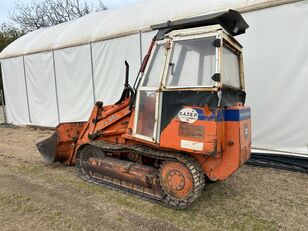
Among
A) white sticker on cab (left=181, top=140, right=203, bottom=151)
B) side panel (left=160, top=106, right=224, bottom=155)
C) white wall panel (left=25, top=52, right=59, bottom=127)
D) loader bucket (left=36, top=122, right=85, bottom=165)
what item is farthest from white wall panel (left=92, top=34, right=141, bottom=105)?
white sticker on cab (left=181, top=140, right=203, bottom=151)

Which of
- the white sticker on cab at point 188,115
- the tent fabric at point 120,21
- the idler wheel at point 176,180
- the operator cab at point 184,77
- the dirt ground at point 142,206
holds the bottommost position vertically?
the dirt ground at point 142,206

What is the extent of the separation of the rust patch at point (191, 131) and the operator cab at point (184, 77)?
0.66ft

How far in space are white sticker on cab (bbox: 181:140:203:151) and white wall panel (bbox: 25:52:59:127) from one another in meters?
7.32

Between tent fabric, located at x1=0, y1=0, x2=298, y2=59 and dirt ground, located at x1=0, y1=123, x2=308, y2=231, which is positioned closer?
dirt ground, located at x1=0, y1=123, x2=308, y2=231

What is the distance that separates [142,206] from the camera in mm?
3729

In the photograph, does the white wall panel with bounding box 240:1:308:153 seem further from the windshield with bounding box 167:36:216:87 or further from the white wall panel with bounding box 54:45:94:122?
the white wall panel with bounding box 54:45:94:122

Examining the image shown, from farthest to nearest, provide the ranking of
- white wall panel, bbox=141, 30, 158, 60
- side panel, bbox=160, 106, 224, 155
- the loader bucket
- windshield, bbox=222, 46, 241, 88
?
white wall panel, bbox=141, 30, 158, 60, the loader bucket, windshield, bbox=222, 46, 241, 88, side panel, bbox=160, 106, 224, 155

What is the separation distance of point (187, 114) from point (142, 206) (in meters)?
1.35

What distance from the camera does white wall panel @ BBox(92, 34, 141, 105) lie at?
7.51m

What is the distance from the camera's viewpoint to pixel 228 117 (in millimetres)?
3420

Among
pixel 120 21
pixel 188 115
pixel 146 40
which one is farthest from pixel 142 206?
pixel 120 21

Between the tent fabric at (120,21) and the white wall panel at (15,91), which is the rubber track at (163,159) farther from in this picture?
the white wall panel at (15,91)

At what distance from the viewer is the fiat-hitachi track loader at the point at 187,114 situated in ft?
11.0

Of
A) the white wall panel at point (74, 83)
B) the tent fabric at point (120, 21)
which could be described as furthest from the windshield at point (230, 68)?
the white wall panel at point (74, 83)
